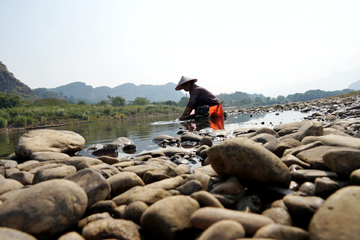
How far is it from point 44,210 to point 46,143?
375 cm

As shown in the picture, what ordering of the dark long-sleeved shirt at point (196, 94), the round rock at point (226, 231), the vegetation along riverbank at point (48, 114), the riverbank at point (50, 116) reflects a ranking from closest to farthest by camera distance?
1. the round rock at point (226, 231)
2. the dark long-sleeved shirt at point (196, 94)
3. the riverbank at point (50, 116)
4. the vegetation along riverbank at point (48, 114)

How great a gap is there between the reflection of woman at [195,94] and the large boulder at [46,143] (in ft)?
15.0

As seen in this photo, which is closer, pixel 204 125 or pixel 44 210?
pixel 44 210

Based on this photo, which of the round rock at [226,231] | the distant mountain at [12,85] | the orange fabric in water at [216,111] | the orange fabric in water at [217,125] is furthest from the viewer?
the distant mountain at [12,85]

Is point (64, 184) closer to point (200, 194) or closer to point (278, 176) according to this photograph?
point (200, 194)

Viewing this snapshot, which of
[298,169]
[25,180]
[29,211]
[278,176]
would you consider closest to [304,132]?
[298,169]

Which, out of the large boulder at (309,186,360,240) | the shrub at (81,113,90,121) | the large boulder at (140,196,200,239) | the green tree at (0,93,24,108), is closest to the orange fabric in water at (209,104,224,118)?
the large boulder at (140,196,200,239)

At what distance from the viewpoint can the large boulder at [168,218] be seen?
1.31m

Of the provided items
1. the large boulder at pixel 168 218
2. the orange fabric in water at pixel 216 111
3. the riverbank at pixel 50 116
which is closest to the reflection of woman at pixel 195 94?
the orange fabric in water at pixel 216 111

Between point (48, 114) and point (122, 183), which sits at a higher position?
point (48, 114)

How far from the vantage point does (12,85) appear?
334 feet

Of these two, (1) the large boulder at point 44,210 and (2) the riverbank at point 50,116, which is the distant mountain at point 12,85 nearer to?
(2) the riverbank at point 50,116

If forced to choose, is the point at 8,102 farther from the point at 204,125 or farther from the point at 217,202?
the point at 217,202

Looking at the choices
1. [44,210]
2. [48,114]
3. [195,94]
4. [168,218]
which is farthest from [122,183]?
[48,114]
